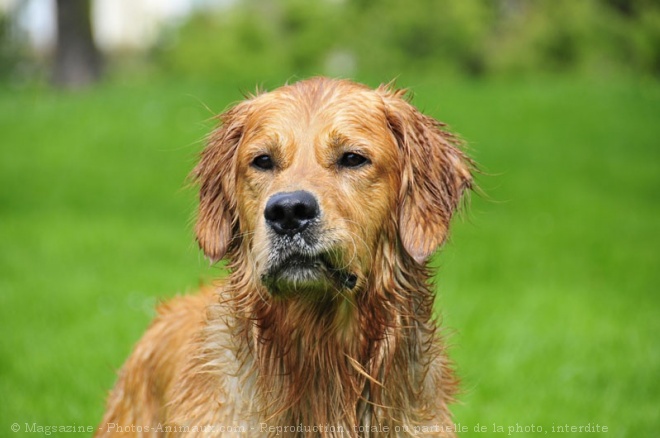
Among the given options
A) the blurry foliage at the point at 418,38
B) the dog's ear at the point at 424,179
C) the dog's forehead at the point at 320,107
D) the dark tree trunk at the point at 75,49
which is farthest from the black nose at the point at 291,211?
the blurry foliage at the point at 418,38

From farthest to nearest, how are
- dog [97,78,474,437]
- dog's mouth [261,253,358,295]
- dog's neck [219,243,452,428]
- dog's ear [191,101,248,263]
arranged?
dog's ear [191,101,248,263], dog's neck [219,243,452,428], dog [97,78,474,437], dog's mouth [261,253,358,295]

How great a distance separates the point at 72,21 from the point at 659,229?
56.8 ft

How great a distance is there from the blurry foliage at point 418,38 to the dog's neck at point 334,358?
25.7 m

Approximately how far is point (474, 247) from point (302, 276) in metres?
9.35

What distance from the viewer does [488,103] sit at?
818 inches

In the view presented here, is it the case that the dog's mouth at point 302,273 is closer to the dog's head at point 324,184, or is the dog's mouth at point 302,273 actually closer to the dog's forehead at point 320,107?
the dog's head at point 324,184

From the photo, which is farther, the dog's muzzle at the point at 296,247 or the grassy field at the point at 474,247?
the grassy field at the point at 474,247

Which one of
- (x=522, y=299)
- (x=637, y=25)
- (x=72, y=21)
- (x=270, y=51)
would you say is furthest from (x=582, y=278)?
(x=270, y=51)

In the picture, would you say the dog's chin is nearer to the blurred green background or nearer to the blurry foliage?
the blurred green background

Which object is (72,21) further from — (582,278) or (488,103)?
(582,278)

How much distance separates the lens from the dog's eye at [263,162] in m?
4.40

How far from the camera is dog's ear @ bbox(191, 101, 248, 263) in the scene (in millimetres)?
4656

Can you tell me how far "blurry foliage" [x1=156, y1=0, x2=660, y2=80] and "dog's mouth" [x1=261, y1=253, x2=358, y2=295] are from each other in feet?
85.0

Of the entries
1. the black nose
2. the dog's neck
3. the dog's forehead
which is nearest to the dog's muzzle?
the black nose
